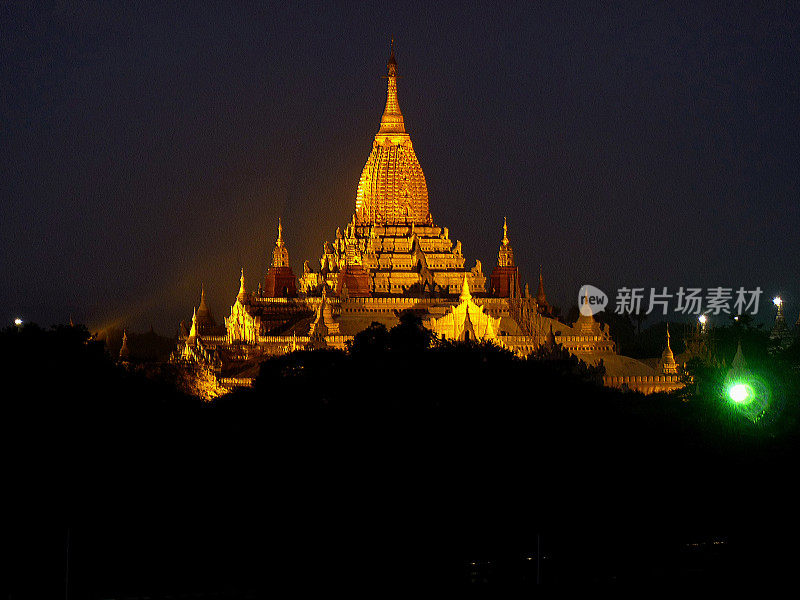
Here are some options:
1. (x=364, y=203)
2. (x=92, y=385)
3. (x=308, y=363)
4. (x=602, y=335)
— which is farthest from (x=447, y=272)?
(x=92, y=385)

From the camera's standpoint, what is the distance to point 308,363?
74.4 meters

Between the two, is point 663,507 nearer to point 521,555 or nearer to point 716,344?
point 521,555

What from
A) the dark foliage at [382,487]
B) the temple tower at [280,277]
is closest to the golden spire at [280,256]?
the temple tower at [280,277]

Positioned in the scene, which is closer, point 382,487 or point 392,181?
point 382,487

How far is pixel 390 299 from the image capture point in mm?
108125

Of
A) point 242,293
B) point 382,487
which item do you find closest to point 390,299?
point 242,293

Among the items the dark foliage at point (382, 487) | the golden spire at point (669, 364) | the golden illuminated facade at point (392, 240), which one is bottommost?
the dark foliage at point (382, 487)

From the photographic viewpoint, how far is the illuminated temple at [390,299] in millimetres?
96625

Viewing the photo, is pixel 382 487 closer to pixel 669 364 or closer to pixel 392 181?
pixel 669 364

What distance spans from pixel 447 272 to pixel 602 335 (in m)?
17.7

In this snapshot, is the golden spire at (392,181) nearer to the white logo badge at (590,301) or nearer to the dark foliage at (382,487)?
the white logo badge at (590,301)

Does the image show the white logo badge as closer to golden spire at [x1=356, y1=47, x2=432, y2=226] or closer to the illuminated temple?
the illuminated temple

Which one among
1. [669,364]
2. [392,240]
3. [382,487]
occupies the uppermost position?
[392,240]

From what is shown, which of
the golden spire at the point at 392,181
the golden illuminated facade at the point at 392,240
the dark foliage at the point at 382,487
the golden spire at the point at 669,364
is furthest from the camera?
the golden spire at the point at 392,181
